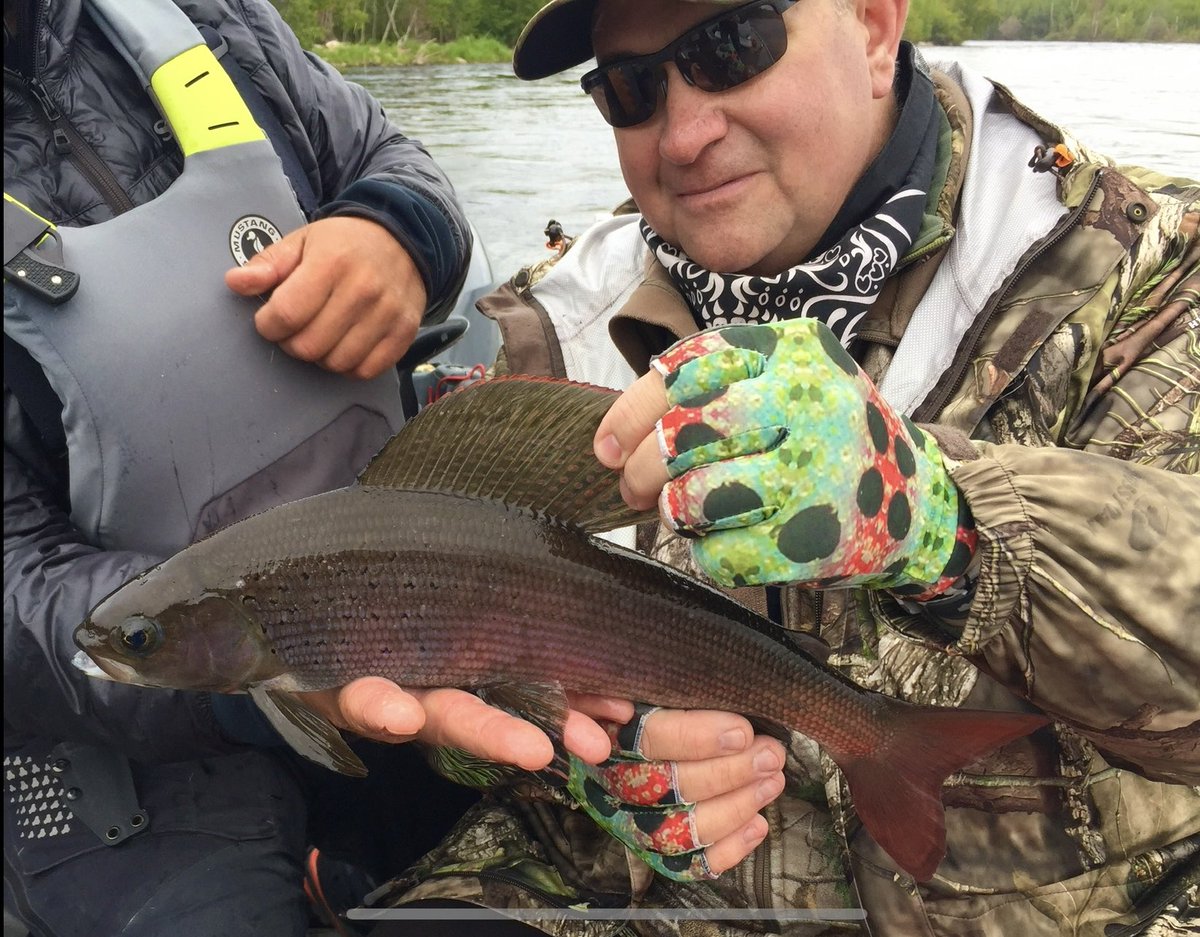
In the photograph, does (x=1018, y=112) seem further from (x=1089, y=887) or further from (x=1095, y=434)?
(x=1089, y=887)

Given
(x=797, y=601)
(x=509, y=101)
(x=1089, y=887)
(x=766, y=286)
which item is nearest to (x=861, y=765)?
(x=797, y=601)

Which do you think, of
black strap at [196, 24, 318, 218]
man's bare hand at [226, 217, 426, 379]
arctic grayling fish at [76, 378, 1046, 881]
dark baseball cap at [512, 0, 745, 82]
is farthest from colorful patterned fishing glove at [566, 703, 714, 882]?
Answer: black strap at [196, 24, 318, 218]

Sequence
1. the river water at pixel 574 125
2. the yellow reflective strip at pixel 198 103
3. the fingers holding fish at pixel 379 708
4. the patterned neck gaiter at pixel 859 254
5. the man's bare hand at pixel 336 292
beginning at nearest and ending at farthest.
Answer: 1. the fingers holding fish at pixel 379 708
2. the patterned neck gaiter at pixel 859 254
3. the man's bare hand at pixel 336 292
4. the yellow reflective strip at pixel 198 103
5. the river water at pixel 574 125

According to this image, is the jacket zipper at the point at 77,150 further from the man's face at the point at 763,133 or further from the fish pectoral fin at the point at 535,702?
the fish pectoral fin at the point at 535,702

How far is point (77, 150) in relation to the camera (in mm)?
2135

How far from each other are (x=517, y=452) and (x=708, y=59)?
34.8 inches

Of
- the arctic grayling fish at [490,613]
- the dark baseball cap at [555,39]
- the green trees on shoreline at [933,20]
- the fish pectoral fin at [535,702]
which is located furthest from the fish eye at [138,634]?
the green trees on shoreline at [933,20]

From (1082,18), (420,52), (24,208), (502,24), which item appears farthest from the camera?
(502,24)

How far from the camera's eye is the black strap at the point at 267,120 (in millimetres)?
2357

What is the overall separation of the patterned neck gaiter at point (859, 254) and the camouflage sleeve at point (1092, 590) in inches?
20.9

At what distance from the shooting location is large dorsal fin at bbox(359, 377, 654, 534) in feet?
4.97

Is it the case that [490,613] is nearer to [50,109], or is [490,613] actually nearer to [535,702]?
[535,702]

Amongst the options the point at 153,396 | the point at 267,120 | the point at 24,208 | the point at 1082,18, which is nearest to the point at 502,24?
the point at 1082,18

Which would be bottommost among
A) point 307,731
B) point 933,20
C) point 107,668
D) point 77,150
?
point 933,20
